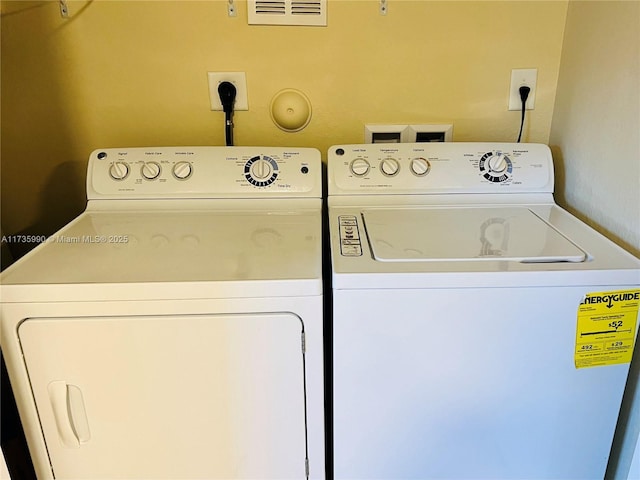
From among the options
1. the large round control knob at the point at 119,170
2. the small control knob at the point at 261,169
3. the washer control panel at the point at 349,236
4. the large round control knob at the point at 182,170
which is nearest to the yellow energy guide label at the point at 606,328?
the washer control panel at the point at 349,236

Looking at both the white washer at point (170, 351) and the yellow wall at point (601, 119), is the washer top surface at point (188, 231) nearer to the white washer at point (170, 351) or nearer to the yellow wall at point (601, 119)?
the white washer at point (170, 351)

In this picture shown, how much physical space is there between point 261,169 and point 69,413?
2.42 feet

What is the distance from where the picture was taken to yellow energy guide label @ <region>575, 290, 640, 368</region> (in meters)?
0.92

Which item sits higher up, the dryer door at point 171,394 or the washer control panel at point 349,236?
the washer control panel at point 349,236

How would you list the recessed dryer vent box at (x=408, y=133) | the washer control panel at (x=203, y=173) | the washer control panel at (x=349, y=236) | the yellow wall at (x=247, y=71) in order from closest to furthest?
the washer control panel at (x=349, y=236), the washer control panel at (x=203, y=173), the yellow wall at (x=247, y=71), the recessed dryer vent box at (x=408, y=133)

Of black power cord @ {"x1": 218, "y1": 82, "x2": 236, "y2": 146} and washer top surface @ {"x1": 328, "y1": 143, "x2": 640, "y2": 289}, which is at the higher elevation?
black power cord @ {"x1": 218, "y1": 82, "x2": 236, "y2": 146}

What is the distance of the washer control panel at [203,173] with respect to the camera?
1.32m

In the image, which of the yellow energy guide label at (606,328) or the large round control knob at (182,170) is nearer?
the yellow energy guide label at (606,328)

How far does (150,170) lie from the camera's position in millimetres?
1326

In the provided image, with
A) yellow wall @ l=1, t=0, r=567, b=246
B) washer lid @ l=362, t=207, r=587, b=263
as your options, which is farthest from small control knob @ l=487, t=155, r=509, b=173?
yellow wall @ l=1, t=0, r=567, b=246

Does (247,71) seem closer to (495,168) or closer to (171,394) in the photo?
(495,168)

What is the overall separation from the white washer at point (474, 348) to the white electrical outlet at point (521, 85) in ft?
1.67

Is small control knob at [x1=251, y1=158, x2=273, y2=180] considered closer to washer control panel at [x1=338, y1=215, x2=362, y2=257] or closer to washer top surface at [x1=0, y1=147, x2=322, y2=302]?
washer top surface at [x1=0, y1=147, x2=322, y2=302]

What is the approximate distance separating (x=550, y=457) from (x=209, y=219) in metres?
0.97
